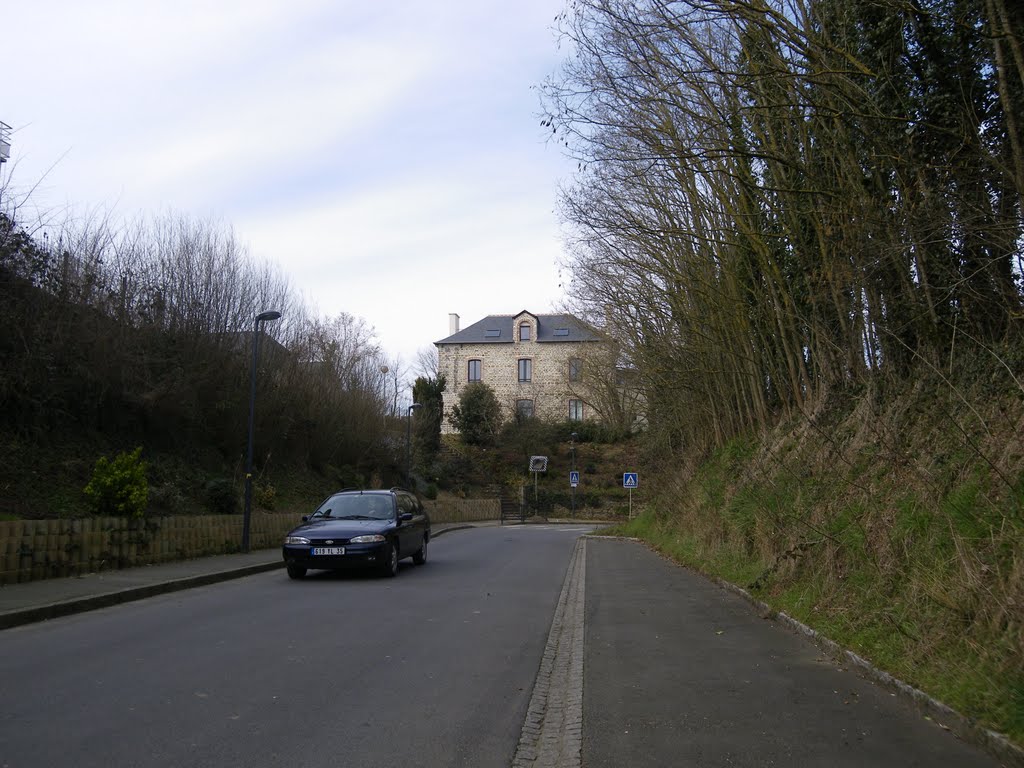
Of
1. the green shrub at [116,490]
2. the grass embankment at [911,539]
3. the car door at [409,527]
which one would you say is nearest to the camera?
the grass embankment at [911,539]

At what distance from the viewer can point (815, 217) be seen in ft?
40.2

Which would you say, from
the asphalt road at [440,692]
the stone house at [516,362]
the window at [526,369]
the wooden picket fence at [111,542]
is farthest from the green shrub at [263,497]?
the window at [526,369]

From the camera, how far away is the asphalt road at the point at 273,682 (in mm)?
4781

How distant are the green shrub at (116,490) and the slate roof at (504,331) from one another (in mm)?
51543

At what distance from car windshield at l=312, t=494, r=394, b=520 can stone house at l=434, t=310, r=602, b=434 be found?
46.4m

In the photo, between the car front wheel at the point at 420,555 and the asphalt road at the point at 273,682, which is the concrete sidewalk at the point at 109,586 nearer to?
the asphalt road at the point at 273,682

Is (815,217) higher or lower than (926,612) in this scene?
higher

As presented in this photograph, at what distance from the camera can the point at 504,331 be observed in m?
66.7

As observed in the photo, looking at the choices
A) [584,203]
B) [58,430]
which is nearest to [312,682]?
[584,203]

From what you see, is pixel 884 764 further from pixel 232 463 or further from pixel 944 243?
pixel 232 463

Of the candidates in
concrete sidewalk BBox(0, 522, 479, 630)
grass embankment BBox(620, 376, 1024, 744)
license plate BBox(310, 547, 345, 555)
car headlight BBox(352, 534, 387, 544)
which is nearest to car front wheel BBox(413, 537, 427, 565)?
concrete sidewalk BBox(0, 522, 479, 630)

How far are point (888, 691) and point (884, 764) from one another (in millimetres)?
1588

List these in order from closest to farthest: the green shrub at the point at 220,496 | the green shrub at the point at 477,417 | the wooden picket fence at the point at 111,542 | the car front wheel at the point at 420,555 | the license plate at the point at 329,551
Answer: the wooden picket fence at the point at 111,542 < the license plate at the point at 329,551 < the car front wheel at the point at 420,555 < the green shrub at the point at 220,496 < the green shrub at the point at 477,417

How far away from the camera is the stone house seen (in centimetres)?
6341
